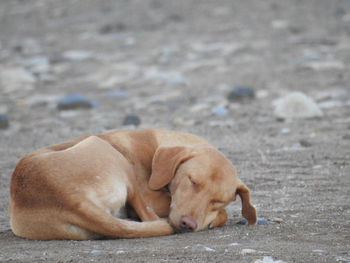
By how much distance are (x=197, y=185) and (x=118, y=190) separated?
0.46 metres

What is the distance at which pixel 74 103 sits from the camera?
8.77 meters

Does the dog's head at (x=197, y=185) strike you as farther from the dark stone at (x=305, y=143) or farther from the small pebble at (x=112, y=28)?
the small pebble at (x=112, y=28)

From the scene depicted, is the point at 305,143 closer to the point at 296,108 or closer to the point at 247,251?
the point at 296,108

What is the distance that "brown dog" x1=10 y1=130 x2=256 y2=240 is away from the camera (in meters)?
3.84

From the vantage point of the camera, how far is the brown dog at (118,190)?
3.84m

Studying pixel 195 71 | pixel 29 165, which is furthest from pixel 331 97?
pixel 29 165

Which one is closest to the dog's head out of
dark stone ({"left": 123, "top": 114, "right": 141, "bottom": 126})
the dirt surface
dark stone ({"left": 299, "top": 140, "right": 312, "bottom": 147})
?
the dirt surface

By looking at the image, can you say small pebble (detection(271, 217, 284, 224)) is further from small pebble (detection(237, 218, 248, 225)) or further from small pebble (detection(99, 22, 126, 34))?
small pebble (detection(99, 22, 126, 34))

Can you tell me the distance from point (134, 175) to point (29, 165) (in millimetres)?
667

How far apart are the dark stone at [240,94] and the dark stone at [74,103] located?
1.70 metres

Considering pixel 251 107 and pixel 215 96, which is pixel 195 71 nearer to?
pixel 215 96

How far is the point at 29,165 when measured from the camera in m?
4.03

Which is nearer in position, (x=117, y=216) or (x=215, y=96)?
(x=117, y=216)

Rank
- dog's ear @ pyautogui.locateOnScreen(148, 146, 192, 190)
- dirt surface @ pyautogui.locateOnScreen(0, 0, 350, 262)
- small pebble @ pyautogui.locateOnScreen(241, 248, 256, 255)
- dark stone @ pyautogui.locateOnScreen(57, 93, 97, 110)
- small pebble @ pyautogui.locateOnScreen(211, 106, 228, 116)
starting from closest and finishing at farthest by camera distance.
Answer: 1. small pebble @ pyautogui.locateOnScreen(241, 248, 256, 255)
2. dirt surface @ pyautogui.locateOnScreen(0, 0, 350, 262)
3. dog's ear @ pyautogui.locateOnScreen(148, 146, 192, 190)
4. small pebble @ pyautogui.locateOnScreen(211, 106, 228, 116)
5. dark stone @ pyautogui.locateOnScreen(57, 93, 97, 110)
